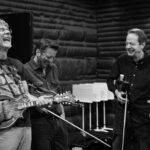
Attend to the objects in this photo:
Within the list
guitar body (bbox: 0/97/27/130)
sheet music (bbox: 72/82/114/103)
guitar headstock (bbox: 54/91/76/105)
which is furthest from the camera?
sheet music (bbox: 72/82/114/103)

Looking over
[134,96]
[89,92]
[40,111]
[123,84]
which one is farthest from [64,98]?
[89,92]

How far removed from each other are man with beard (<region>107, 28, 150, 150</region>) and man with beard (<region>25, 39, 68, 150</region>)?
69cm

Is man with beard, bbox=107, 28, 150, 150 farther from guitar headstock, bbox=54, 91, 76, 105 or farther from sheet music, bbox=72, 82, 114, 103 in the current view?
sheet music, bbox=72, 82, 114, 103

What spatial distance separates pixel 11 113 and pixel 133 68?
5.22ft

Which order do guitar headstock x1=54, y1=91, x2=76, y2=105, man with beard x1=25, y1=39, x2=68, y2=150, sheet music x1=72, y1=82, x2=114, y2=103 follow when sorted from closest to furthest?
1. guitar headstock x1=54, y1=91, x2=76, y2=105
2. man with beard x1=25, y1=39, x2=68, y2=150
3. sheet music x1=72, y1=82, x2=114, y2=103

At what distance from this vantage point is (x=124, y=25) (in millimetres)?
7688

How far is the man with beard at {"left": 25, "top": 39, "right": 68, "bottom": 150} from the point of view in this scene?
3.94 metres

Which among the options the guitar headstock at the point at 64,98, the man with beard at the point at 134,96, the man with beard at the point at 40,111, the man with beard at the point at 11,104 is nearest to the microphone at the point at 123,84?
the man with beard at the point at 134,96

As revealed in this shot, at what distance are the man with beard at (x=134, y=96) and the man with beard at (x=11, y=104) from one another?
126 cm

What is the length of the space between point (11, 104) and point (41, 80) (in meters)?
0.90

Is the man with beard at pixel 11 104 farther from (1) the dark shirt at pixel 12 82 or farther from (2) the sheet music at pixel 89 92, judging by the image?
(2) the sheet music at pixel 89 92

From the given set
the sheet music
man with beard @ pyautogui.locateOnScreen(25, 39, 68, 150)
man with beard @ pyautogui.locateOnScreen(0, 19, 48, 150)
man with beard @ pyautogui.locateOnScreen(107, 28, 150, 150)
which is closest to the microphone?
man with beard @ pyautogui.locateOnScreen(107, 28, 150, 150)

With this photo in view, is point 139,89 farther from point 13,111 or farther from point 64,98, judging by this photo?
point 13,111

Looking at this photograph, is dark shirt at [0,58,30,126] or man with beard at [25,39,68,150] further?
man with beard at [25,39,68,150]
